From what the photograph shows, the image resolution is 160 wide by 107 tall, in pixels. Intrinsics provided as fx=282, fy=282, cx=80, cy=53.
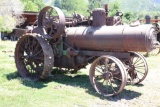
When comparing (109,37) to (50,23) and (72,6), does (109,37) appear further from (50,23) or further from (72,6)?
(72,6)

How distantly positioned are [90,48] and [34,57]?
1799mm

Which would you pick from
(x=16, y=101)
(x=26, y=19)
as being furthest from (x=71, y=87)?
(x=26, y=19)

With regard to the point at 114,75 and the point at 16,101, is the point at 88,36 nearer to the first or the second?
the point at 114,75

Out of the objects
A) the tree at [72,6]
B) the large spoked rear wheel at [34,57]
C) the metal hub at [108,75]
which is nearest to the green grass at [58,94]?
the large spoked rear wheel at [34,57]

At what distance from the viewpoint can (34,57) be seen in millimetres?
8758

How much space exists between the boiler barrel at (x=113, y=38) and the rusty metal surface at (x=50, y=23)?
1.52 feet

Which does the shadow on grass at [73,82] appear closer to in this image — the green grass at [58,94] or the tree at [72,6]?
the green grass at [58,94]

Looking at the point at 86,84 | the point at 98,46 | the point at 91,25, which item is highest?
the point at 91,25

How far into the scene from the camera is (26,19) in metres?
30.2

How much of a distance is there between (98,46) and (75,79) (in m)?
1.62

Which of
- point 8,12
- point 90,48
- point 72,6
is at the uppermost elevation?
point 72,6

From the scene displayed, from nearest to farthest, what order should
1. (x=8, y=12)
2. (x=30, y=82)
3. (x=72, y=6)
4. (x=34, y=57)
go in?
1. (x=30, y=82)
2. (x=34, y=57)
3. (x=8, y=12)
4. (x=72, y=6)

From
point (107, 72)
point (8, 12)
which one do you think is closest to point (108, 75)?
point (107, 72)

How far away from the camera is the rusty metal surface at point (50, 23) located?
8.21 m
